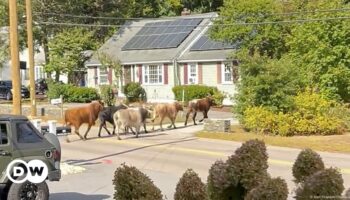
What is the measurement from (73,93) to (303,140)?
27003 mm

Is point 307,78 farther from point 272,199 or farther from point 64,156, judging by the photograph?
point 272,199

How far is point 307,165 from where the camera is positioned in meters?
9.30

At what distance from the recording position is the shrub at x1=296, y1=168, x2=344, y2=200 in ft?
22.7

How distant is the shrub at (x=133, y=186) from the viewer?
7.58m

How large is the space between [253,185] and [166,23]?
45524 millimetres

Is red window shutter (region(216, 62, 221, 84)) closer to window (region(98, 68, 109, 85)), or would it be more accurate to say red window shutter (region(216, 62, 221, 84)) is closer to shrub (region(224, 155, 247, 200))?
window (region(98, 68, 109, 85))

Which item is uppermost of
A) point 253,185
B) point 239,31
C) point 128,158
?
point 239,31

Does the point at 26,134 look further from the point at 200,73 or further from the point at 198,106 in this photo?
the point at 200,73

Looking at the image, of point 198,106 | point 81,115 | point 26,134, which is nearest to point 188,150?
point 81,115

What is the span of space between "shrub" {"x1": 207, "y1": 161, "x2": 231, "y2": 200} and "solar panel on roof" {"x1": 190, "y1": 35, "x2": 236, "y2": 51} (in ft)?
113

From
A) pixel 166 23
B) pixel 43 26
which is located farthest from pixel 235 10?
pixel 43 26

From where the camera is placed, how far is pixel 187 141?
25062mm

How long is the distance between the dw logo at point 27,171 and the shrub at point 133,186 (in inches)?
176

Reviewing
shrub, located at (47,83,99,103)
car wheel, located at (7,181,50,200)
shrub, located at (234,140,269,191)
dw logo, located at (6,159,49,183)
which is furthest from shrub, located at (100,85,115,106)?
shrub, located at (234,140,269,191)
